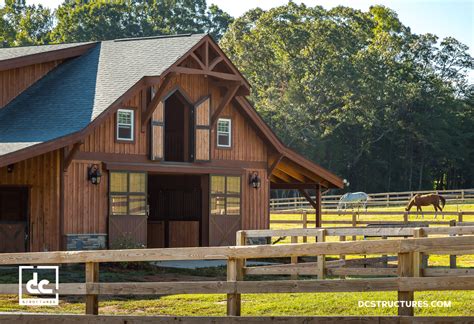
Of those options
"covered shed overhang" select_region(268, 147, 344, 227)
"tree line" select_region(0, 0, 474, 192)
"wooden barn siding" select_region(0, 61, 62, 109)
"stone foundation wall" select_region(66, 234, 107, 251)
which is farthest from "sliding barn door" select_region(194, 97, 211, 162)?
"tree line" select_region(0, 0, 474, 192)

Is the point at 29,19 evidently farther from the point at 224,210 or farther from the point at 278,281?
the point at 278,281

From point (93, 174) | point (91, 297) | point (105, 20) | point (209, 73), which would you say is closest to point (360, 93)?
point (105, 20)

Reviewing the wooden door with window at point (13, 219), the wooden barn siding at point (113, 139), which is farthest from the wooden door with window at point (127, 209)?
the wooden door with window at point (13, 219)

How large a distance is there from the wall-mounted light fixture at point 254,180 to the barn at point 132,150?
0.03 meters

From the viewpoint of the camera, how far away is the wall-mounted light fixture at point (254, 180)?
35000mm

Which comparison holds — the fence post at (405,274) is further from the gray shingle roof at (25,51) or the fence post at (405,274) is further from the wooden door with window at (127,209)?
the gray shingle roof at (25,51)

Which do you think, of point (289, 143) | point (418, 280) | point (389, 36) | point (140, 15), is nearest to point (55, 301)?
point (418, 280)

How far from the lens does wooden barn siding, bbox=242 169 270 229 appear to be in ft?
114

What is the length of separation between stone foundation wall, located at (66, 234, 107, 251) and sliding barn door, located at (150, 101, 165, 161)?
3.06 m

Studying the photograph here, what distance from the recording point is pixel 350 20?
86.6 metres

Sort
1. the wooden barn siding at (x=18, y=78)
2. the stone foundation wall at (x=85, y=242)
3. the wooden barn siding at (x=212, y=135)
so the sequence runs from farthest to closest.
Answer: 1. the wooden barn siding at (x=18, y=78)
2. the wooden barn siding at (x=212, y=135)
3. the stone foundation wall at (x=85, y=242)

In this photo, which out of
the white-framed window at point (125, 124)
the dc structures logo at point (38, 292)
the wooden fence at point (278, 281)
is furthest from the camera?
the white-framed window at point (125, 124)

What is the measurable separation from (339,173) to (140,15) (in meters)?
28.9

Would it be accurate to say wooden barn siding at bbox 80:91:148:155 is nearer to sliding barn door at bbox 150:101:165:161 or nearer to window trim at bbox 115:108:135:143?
window trim at bbox 115:108:135:143
